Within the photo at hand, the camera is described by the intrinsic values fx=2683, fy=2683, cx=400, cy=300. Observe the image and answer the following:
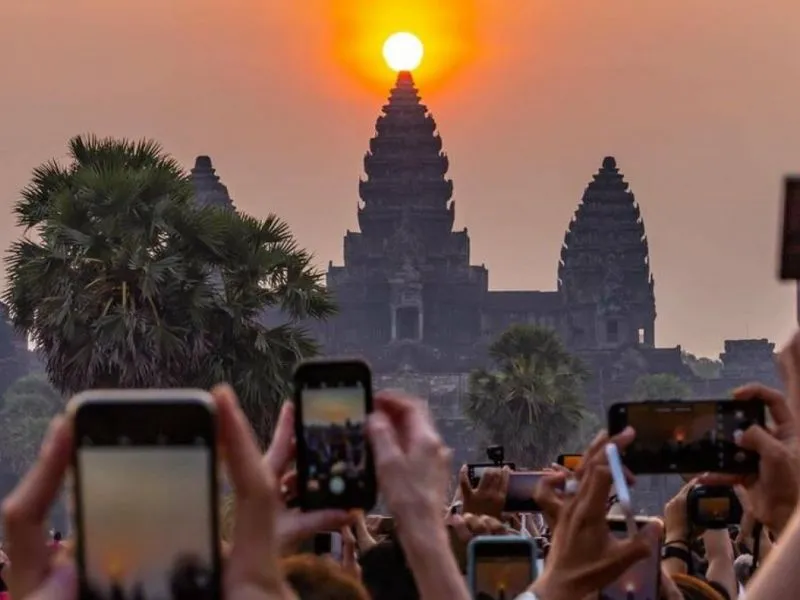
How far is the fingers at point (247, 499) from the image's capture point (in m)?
3.06

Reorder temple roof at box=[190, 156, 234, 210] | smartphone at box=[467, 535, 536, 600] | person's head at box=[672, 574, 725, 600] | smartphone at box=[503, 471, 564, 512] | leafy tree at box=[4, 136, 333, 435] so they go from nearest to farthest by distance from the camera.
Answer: smartphone at box=[467, 535, 536, 600], person's head at box=[672, 574, 725, 600], smartphone at box=[503, 471, 564, 512], leafy tree at box=[4, 136, 333, 435], temple roof at box=[190, 156, 234, 210]

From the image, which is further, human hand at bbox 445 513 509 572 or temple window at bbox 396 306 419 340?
temple window at bbox 396 306 419 340

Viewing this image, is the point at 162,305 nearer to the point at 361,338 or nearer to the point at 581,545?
the point at 581,545

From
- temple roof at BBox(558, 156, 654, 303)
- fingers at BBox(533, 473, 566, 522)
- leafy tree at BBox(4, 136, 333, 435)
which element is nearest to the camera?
fingers at BBox(533, 473, 566, 522)

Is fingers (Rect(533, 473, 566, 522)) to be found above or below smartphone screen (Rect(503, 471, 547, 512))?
above

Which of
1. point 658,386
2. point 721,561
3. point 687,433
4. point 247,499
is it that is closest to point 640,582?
point 687,433

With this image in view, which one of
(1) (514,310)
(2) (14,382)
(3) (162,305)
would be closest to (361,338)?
(1) (514,310)

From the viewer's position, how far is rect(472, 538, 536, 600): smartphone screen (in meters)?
5.03

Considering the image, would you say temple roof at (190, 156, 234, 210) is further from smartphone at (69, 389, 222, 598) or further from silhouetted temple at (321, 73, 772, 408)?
smartphone at (69, 389, 222, 598)

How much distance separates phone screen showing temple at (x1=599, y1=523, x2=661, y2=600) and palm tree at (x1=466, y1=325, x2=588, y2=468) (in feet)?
211

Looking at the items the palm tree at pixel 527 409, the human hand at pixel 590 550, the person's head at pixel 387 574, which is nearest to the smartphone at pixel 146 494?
the human hand at pixel 590 550

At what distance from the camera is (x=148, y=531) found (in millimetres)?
3020

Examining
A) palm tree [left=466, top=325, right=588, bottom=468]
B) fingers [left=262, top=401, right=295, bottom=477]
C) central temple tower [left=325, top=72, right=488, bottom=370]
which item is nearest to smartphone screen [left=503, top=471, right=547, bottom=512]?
fingers [left=262, top=401, right=295, bottom=477]

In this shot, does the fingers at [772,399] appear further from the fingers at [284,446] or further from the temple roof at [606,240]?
the temple roof at [606,240]
